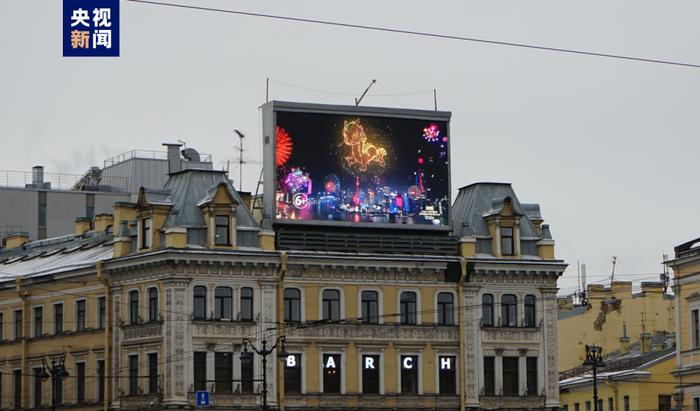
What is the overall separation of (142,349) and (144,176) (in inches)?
1267

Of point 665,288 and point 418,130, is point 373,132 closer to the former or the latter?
point 418,130

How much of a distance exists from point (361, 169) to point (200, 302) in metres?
9.73

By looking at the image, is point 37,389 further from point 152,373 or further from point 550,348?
point 550,348

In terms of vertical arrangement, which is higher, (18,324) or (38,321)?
(38,321)

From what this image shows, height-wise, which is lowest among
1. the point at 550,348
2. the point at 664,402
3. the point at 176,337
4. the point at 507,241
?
the point at 664,402

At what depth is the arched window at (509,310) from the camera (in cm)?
9675

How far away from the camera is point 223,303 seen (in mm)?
91688

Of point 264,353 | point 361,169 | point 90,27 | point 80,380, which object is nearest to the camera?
point 90,27

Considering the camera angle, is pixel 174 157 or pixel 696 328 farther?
pixel 174 157

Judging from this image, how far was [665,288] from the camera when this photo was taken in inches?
4712

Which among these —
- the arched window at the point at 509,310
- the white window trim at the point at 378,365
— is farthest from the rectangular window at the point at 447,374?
the arched window at the point at 509,310

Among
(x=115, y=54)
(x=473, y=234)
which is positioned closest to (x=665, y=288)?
(x=473, y=234)

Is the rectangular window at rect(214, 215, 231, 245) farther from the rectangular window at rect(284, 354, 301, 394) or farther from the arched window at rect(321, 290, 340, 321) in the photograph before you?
the rectangular window at rect(284, 354, 301, 394)

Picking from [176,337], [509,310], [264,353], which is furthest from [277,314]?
[509,310]
